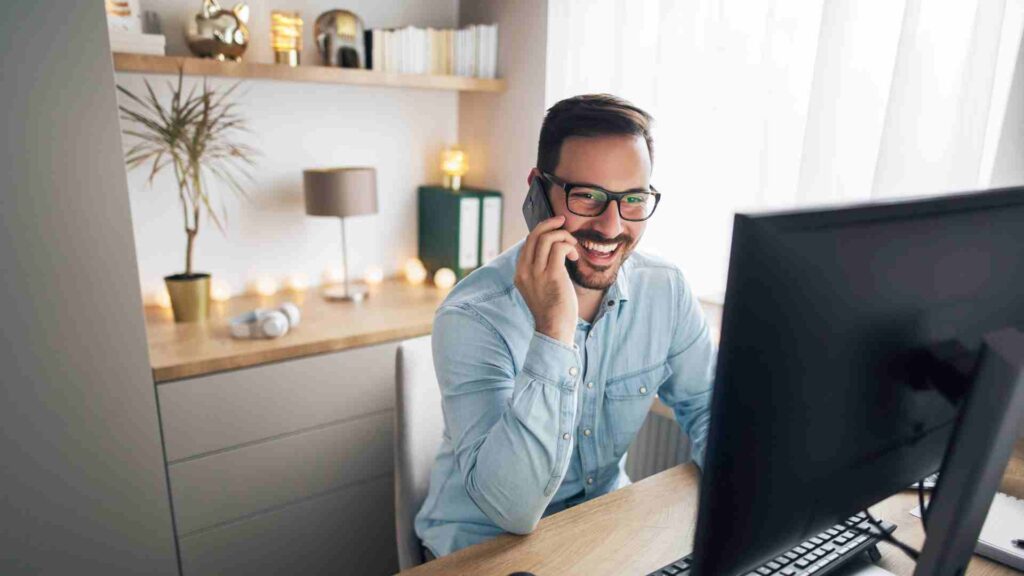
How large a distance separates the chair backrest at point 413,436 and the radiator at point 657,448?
1026mm

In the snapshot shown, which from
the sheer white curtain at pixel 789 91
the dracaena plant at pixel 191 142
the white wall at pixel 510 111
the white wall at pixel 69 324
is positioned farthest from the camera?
the white wall at pixel 510 111

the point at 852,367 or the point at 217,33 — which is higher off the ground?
the point at 217,33

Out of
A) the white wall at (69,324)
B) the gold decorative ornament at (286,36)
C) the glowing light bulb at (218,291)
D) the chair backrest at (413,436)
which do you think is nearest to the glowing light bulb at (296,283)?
the glowing light bulb at (218,291)

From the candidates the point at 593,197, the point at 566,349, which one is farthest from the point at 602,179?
the point at 566,349

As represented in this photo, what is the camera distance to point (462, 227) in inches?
96.2

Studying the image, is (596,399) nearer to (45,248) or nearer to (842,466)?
(842,466)

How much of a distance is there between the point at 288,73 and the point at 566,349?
1528 millimetres

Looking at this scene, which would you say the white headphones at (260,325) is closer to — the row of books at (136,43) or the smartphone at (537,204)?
the row of books at (136,43)

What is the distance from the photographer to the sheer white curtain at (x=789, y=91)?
1448 mm

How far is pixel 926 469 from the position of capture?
0.75 meters

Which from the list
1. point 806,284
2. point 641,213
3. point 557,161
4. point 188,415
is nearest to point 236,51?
point 188,415

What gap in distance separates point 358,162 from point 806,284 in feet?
7.30

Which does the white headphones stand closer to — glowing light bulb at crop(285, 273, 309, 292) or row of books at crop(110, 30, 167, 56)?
glowing light bulb at crop(285, 273, 309, 292)

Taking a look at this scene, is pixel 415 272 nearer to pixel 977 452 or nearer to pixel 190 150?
pixel 190 150
